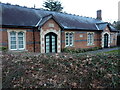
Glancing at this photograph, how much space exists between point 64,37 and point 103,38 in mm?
8738

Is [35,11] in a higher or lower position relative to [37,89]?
higher

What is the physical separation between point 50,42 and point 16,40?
3.89 m

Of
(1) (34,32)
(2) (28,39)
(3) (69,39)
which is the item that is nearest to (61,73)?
(2) (28,39)

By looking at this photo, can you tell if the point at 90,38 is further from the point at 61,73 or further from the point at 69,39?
the point at 61,73

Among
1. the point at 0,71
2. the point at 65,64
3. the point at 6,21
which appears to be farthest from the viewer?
the point at 6,21

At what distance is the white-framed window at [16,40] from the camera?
1156 cm

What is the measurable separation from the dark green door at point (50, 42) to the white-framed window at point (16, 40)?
8.98 feet

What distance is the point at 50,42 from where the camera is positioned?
13.9 m

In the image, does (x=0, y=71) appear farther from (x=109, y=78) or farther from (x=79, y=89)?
(x=109, y=78)

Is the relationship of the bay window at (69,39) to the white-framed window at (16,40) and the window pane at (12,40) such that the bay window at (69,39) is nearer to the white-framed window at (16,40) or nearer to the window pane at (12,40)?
the white-framed window at (16,40)

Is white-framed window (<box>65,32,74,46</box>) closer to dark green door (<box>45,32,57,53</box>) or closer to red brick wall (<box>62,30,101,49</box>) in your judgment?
red brick wall (<box>62,30,101,49</box>)

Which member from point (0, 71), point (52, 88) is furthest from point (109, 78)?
A: point (0, 71)

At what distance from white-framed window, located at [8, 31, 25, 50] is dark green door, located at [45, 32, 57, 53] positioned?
2739mm

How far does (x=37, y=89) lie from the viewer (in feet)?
11.7
